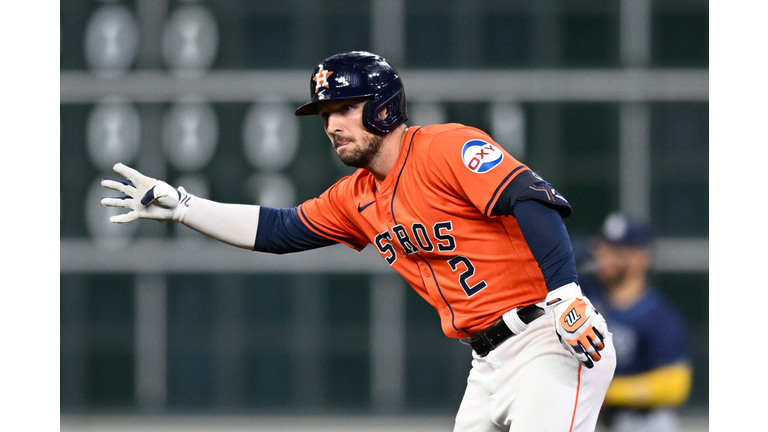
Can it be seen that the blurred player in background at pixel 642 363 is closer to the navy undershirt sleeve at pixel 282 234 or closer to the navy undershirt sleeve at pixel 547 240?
the navy undershirt sleeve at pixel 282 234

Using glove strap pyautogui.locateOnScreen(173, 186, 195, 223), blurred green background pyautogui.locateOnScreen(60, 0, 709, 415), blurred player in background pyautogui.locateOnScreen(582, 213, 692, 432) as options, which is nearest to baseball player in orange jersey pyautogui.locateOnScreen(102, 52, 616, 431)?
glove strap pyautogui.locateOnScreen(173, 186, 195, 223)

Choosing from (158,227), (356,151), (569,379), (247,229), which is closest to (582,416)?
(569,379)

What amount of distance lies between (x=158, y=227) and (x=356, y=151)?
8564mm

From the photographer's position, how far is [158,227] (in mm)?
12039

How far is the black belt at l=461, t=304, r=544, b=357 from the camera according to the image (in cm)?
378

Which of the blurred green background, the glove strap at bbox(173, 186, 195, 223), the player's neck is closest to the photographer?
the player's neck

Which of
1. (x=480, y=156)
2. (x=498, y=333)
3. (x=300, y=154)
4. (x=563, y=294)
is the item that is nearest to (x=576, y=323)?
(x=563, y=294)

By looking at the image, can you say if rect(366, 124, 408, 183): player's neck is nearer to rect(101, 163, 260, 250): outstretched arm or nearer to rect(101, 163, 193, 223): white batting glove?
rect(101, 163, 260, 250): outstretched arm

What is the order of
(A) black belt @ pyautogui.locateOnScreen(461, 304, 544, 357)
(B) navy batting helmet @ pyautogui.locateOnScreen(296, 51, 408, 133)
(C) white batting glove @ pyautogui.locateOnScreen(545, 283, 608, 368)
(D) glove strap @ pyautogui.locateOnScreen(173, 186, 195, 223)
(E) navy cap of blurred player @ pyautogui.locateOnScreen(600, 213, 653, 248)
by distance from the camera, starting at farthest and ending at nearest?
(E) navy cap of blurred player @ pyautogui.locateOnScreen(600, 213, 653, 248) < (D) glove strap @ pyautogui.locateOnScreen(173, 186, 195, 223) < (B) navy batting helmet @ pyautogui.locateOnScreen(296, 51, 408, 133) < (A) black belt @ pyautogui.locateOnScreen(461, 304, 544, 357) < (C) white batting glove @ pyautogui.locateOnScreen(545, 283, 608, 368)

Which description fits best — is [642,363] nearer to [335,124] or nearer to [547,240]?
[547,240]

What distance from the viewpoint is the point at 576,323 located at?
3.45 meters

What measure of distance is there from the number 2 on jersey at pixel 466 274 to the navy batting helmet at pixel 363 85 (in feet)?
2.17

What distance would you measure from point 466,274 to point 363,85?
94cm

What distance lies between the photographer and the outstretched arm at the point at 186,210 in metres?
4.36
